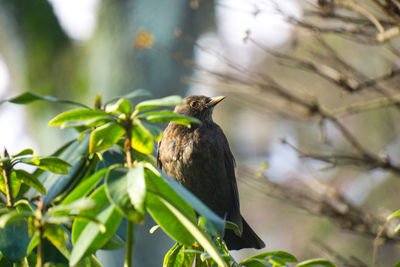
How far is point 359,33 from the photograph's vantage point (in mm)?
2869

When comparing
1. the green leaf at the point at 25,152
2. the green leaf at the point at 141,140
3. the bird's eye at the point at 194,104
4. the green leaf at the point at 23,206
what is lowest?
the bird's eye at the point at 194,104

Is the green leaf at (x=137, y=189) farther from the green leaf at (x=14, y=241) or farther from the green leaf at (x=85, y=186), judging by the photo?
the green leaf at (x=14, y=241)

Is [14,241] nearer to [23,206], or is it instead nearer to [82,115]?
[23,206]

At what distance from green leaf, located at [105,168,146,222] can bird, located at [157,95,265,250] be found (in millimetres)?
1814

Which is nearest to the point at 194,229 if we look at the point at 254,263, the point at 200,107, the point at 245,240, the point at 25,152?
the point at 254,263

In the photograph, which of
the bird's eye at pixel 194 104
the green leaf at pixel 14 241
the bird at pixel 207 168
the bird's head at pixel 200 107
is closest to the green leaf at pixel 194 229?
the green leaf at pixel 14 241

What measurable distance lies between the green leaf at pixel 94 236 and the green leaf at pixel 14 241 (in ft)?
0.56

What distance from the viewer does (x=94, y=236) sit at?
106cm

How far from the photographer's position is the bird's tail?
2.87 metres

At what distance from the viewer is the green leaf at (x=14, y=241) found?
1.20 meters

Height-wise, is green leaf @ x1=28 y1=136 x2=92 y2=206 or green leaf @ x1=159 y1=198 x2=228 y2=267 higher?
green leaf @ x1=159 y1=198 x2=228 y2=267

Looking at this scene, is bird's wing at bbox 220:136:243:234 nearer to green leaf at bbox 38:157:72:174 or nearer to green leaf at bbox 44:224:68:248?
green leaf at bbox 38:157:72:174

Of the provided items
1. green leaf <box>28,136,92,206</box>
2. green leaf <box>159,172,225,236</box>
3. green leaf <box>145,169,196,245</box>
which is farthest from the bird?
green leaf <box>159,172,225,236</box>

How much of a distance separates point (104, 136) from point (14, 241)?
315 millimetres
